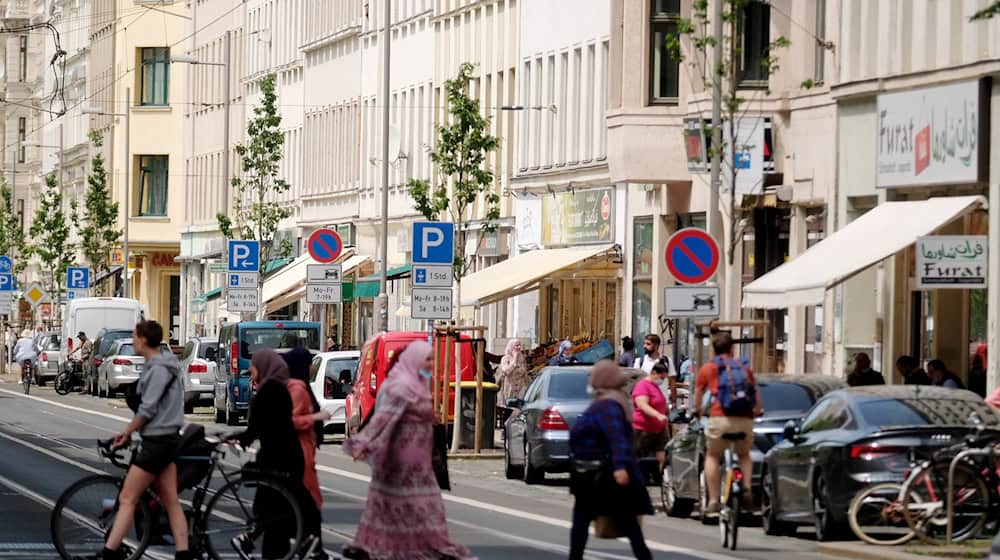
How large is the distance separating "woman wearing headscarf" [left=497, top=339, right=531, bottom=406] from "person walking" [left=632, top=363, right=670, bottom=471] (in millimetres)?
14197

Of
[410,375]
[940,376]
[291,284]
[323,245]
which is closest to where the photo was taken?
[410,375]

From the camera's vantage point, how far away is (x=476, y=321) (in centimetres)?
6231

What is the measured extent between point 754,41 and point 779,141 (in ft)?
6.77

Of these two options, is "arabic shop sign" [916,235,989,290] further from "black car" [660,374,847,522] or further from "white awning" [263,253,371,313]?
"white awning" [263,253,371,313]

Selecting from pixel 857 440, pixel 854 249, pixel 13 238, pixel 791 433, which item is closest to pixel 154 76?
pixel 13 238

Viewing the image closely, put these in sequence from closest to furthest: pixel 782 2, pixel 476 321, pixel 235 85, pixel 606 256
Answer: pixel 782 2, pixel 606 256, pixel 476 321, pixel 235 85

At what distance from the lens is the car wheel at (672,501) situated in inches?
1073

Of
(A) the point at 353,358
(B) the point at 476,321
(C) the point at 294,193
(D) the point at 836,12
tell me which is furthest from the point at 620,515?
(C) the point at 294,193

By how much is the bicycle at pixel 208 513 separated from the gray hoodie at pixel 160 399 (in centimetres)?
35

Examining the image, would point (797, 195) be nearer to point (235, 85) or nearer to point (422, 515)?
point (422, 515)

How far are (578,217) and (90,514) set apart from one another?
35.6 meters

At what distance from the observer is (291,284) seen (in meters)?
73.4

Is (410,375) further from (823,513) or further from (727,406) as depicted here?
(727,406)

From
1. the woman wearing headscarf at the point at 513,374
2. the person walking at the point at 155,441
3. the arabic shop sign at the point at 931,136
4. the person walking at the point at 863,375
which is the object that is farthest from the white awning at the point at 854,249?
the person walking at the point at 155,441
